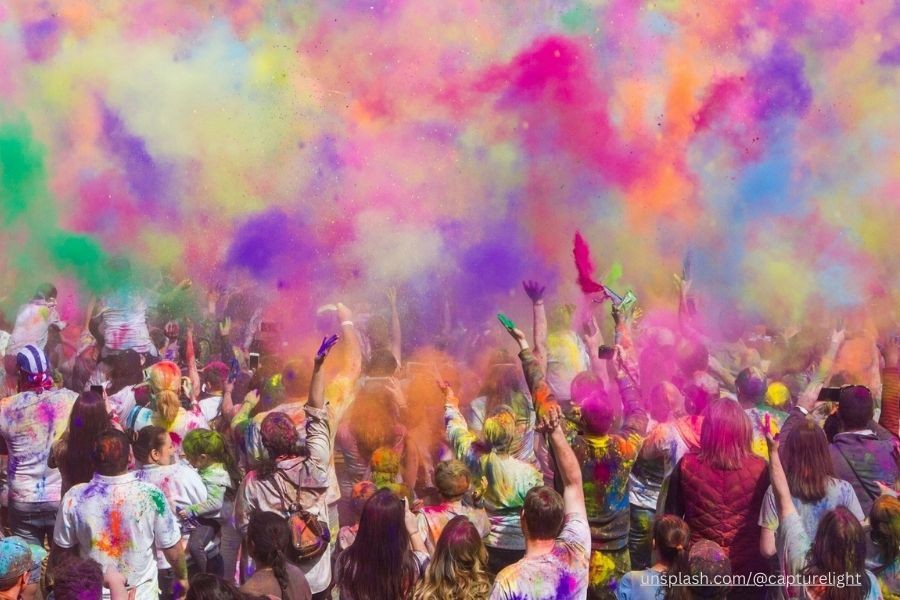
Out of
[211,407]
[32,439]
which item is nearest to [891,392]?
[211,407]

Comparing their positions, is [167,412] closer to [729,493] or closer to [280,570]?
[280,570]

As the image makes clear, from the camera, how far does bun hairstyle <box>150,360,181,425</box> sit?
18.0 ft

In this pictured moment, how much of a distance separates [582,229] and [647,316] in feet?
3.46

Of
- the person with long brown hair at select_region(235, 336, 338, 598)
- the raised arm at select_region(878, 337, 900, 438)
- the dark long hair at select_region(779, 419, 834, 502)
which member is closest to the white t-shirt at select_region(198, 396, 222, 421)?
the person with long brown hair at select_region(235, 336, 338, 598)

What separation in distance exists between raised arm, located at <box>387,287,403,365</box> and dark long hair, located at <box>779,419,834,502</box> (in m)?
3.58

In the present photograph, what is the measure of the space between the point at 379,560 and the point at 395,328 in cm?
448

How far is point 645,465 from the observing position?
16.7 ft

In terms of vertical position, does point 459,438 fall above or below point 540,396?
below

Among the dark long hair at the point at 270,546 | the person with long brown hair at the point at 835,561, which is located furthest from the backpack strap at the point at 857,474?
the dark long hair at the point at 270,546

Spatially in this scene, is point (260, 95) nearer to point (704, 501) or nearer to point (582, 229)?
point (582, 229)

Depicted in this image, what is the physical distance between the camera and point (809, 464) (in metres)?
4.26

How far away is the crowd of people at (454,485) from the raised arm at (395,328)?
1.89ft

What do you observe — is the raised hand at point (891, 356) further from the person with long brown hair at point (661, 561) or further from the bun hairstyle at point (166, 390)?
the bun hairstyle at point (166, 390)

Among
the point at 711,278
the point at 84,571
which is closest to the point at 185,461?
the point at 84,571
